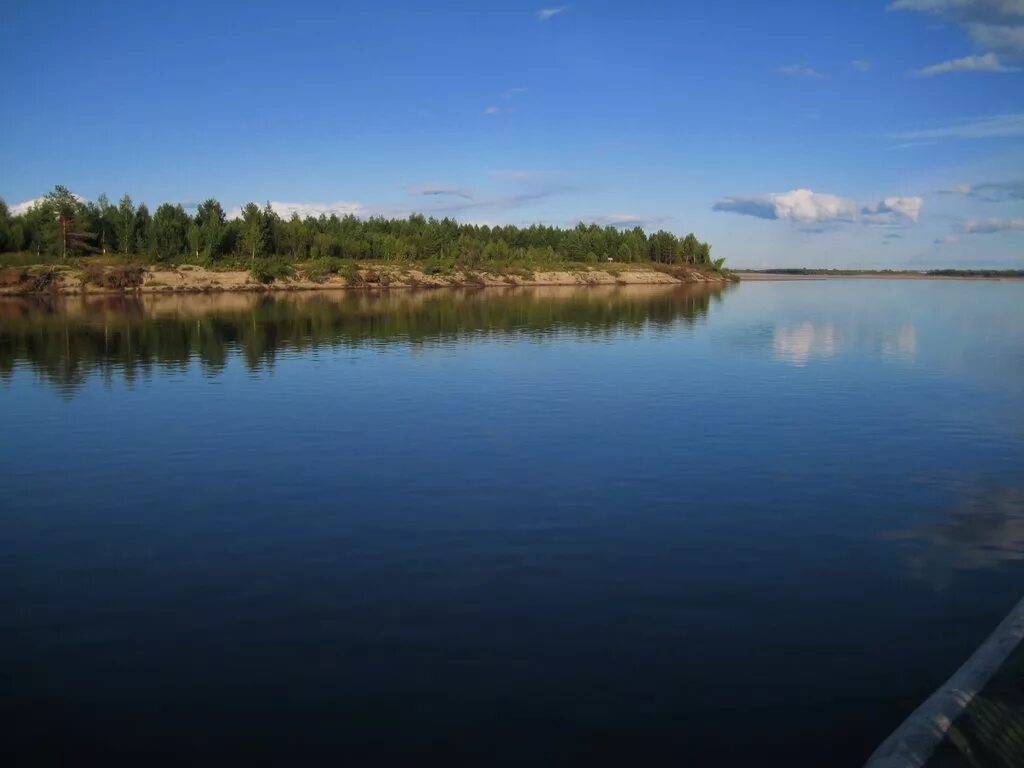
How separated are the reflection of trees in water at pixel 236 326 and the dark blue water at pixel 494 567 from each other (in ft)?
34.3

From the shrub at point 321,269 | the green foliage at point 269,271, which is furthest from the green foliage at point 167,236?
the shrub at point 321,269

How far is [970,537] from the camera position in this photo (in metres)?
16.2

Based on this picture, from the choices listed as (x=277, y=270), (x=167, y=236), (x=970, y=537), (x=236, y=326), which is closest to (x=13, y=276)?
(x=167, y=236)

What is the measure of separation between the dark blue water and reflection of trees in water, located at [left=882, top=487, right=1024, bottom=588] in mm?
77

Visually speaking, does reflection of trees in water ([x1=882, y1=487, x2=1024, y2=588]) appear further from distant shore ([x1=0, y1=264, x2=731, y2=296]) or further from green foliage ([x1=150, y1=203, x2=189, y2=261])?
green foliage ([x1=150, y1=203, x2=189, y2=261])

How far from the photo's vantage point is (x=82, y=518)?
57.5 ft

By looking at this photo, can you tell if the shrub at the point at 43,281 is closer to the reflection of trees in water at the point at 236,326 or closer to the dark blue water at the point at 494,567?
the reflection of trees in water at the point at 236,326

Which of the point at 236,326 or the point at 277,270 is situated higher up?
the point at 277,270

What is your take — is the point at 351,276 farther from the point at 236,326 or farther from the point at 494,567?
the point at 494,567

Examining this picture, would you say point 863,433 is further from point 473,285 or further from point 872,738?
point 473,285

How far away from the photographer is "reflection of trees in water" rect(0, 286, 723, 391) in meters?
44.8

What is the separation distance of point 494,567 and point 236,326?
55.3 meters

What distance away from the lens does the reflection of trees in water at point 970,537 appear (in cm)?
1470

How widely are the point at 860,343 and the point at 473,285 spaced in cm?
12131
